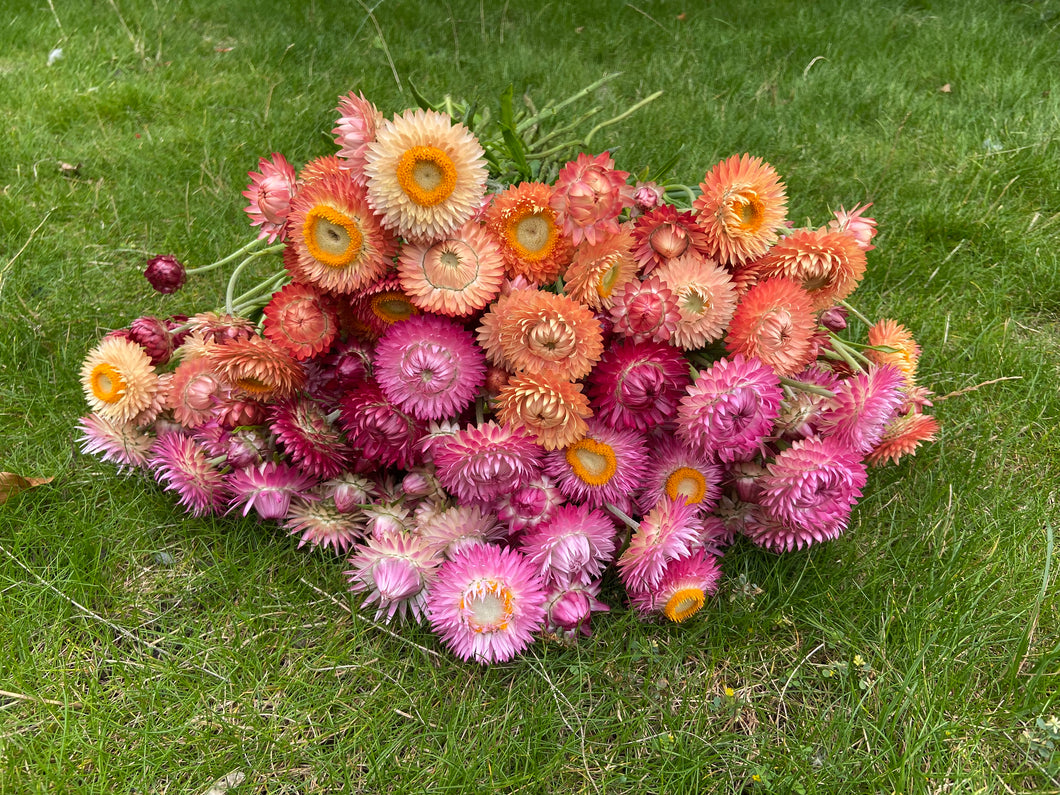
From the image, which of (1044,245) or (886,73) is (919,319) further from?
(886,73)

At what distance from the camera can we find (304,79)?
372cm

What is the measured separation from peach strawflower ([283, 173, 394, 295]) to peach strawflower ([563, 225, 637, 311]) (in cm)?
36

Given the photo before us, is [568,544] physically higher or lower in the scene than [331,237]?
lower

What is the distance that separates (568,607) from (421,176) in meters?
0.82

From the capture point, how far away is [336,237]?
4.66 feet

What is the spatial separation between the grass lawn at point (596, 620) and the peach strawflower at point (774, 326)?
459mm

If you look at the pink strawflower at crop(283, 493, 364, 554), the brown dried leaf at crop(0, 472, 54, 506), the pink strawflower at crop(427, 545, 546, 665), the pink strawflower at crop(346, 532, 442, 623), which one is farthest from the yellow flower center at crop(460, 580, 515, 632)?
the brown dried leaf at crop(0, 472, 54, 506)

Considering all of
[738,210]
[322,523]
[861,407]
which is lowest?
[322,523]

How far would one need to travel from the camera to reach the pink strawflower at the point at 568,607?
Result: 55.7 inches

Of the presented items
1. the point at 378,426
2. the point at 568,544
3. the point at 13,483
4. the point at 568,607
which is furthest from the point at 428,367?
the point at 13,483

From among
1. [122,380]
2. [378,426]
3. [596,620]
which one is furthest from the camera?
[122,380]

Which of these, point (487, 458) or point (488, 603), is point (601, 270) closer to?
point (487, 458)

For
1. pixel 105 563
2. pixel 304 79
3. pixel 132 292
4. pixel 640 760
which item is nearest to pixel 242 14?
pixel 304 79

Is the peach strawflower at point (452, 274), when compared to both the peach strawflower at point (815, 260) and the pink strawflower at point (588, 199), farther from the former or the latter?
the peach strawflower at point (815, 260)
